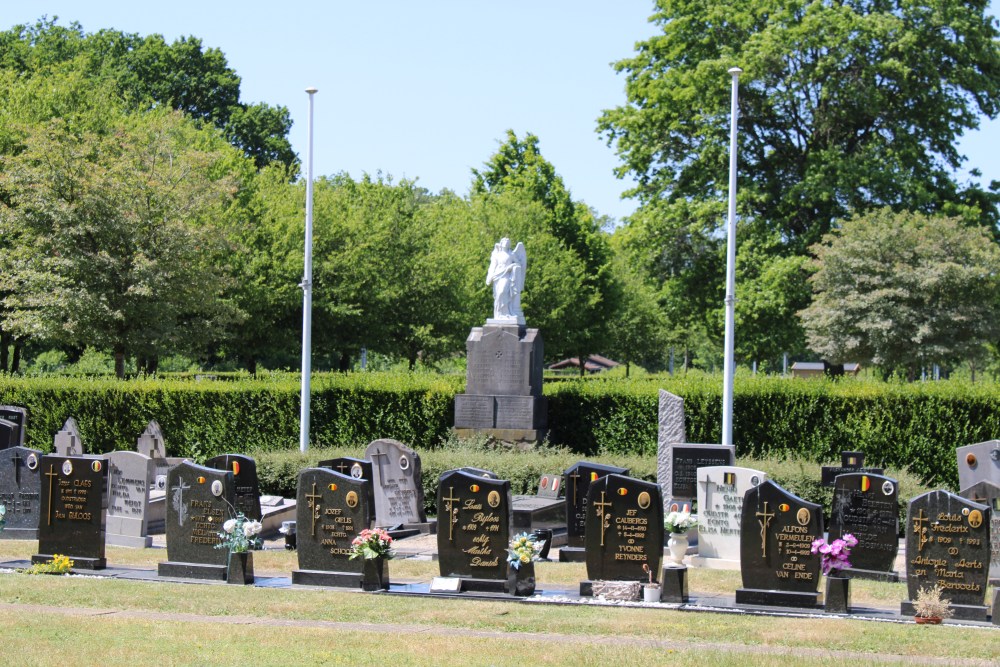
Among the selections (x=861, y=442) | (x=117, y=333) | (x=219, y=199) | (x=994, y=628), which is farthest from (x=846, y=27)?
(x=994, y=628)

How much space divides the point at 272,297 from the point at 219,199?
4265 mm

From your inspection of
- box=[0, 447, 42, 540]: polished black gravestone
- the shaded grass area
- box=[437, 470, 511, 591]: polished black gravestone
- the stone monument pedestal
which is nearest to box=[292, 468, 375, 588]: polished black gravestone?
the shaded grass area

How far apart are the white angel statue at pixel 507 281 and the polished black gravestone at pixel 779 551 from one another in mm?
10525

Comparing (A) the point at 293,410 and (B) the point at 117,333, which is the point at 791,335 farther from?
(B) the point at 117,333

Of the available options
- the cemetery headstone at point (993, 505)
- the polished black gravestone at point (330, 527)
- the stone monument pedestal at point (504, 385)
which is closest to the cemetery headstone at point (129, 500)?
the polished black gravestone at point (330, 527)

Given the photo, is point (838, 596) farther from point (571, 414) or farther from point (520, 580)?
point (571, 414)

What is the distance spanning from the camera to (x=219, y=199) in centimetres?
3023

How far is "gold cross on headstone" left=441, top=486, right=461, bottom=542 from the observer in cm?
1275

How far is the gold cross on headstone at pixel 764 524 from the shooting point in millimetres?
11984

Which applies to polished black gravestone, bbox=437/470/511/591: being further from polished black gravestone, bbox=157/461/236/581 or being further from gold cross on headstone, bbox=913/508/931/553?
gold cross on headstone, bbox=913/508/931/553

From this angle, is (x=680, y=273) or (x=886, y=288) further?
(x=680, y=273)

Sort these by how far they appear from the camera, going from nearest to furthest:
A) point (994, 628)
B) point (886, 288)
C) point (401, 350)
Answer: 1. point (994, 628)
2. point (886, 288)
3. point (401, 350)

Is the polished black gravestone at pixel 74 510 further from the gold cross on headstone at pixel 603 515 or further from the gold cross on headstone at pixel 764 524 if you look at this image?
the gold cross on headstone at pixel 764 524

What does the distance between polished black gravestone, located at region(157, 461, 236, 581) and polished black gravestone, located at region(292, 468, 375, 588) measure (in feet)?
3.07
